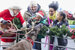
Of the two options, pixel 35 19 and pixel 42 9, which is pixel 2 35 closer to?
pixel 35 19

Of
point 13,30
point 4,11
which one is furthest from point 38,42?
point 4,11

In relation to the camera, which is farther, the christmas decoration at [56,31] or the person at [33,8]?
the person at [33,8]

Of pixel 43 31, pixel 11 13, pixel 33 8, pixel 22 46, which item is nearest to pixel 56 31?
pixel 43 31

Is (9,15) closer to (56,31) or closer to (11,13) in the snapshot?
(11,13)

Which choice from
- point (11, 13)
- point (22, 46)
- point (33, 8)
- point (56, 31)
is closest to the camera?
point (22, 46)

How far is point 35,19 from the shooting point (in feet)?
11.8

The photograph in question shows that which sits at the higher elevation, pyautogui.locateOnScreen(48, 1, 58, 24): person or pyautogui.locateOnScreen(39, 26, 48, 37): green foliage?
pyautogui.locateOnScreen(48, 1, 58, 24): person

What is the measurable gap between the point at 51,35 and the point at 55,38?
0.13 m

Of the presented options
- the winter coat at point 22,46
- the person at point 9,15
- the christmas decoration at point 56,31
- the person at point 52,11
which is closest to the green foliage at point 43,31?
the christmas decoration at point 56,31

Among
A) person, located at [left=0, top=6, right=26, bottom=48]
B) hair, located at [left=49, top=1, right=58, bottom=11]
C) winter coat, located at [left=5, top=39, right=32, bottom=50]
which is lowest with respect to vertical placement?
winter coat, located at [left=5, top=39, right=32, bottom=50]

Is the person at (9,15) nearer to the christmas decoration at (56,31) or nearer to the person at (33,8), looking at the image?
the person at (33,8)

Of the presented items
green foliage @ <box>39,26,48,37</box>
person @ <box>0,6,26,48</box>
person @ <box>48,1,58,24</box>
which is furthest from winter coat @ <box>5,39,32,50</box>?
person @ <box>48,1,58,24</box>

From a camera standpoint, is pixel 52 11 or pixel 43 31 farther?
pixel 52 11

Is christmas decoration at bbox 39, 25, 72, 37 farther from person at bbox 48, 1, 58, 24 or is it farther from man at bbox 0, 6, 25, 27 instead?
person at bbox 48, 1, 58, 24
